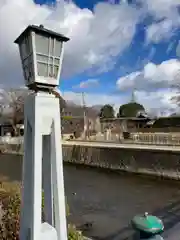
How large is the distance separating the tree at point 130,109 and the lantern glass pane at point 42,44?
41023mm

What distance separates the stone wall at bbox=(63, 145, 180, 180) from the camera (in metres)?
14.3

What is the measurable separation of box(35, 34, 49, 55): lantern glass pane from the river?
4.21 metres

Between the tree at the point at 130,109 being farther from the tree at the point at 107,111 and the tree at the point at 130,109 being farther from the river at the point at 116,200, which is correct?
the river at the point at 116,200

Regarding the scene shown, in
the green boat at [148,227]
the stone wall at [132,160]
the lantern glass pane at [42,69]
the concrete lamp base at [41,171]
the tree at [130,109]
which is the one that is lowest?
the stone wall at [132,160]

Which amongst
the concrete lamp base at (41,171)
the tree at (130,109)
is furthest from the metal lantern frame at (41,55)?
the tree at (130,109)

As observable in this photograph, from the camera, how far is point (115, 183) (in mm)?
13047

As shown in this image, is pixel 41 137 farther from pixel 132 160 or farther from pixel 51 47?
pixel 132 160

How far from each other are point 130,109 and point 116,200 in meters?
34.8

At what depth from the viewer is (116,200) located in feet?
32.6

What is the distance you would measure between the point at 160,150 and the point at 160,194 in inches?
182

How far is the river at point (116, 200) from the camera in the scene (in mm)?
7129

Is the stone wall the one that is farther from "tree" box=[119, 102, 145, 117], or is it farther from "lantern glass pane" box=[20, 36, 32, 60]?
"tree" box=[119, 102, 145, 117]

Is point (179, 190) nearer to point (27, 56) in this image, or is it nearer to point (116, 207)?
point (116, 207)

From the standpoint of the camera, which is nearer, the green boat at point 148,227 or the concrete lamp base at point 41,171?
the green boat at point 148,227
